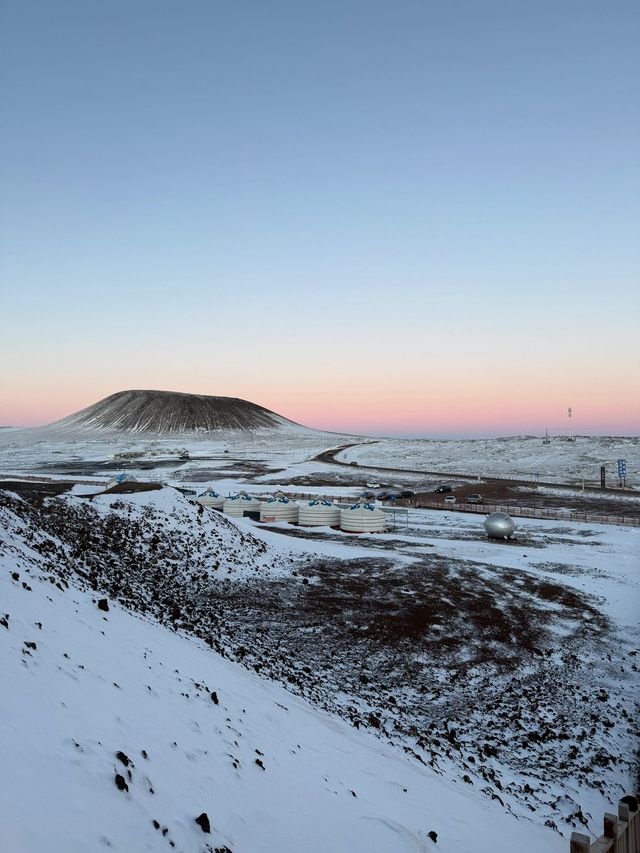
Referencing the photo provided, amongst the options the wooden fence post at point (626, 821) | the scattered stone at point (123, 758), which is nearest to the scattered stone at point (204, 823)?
the scattered stone at point (123, 758)

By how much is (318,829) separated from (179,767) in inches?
90.4

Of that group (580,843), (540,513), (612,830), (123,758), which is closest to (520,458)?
(540,513)

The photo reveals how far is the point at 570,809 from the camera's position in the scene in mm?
11695

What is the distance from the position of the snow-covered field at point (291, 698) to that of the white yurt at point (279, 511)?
73.3 feet

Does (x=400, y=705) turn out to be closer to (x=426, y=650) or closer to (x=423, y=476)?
(x=426, y=650)

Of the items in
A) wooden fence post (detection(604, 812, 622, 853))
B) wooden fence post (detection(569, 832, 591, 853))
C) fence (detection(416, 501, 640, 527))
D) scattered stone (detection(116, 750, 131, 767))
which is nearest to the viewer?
wooden fence post (detection(569, 832, 591, 853))

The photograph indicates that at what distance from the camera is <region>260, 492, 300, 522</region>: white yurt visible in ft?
181

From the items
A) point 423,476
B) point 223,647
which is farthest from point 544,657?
point 423,476

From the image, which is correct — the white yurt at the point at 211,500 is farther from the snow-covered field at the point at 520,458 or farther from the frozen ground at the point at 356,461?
the snow-covered field at the point at 520,458

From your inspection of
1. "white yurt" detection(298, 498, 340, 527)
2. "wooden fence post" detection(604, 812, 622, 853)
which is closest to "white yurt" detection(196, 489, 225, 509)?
"white yurt" detection(298, 498, 340, 527)

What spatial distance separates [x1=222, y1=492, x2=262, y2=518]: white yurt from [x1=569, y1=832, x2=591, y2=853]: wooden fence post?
53.0 m

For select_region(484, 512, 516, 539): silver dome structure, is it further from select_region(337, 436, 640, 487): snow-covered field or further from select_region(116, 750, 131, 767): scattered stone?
select_region(337, 436, 640, 487): snow-covered field

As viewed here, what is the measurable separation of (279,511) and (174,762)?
4726 centimetres

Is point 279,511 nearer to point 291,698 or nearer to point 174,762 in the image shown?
point 291,698
